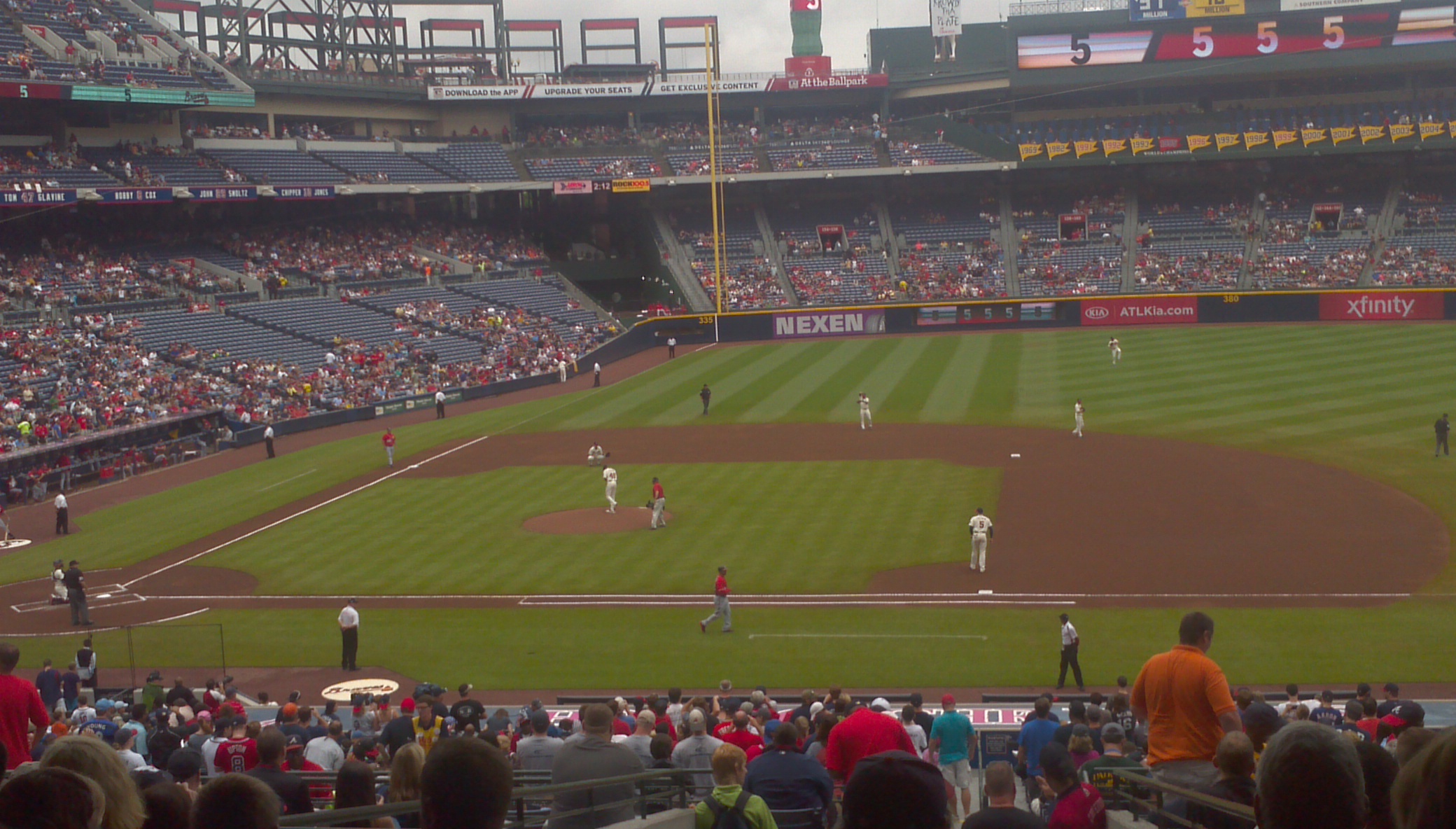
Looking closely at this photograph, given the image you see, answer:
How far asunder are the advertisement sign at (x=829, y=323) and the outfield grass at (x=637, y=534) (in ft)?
115

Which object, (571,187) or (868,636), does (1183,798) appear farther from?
(571,187)

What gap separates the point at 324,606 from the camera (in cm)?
2622

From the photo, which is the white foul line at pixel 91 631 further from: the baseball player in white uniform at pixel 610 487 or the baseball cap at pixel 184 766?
the baseball cap at pixel 184 766

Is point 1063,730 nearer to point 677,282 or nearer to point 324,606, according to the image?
point 324,606

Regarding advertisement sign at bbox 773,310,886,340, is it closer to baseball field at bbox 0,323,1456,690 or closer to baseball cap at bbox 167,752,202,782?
baseball field at bbox 0,323,1456,690

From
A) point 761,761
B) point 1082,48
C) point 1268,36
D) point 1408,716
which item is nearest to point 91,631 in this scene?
point 761,761

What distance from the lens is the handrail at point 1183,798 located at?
524cm

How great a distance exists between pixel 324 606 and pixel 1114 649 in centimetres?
1623

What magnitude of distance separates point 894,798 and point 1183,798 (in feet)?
9.15

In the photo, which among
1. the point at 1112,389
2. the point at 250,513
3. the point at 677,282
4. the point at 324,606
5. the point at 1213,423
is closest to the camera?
the point at 324,606

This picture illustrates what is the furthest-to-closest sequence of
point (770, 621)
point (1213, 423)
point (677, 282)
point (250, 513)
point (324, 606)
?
point (677, 282) < point (1213, 423) < point (250, 513) < point (324, 606) < point (770, 621)

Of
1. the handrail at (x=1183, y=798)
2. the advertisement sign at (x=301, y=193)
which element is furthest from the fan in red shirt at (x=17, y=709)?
the advertisement sign at (x=301, y=193)

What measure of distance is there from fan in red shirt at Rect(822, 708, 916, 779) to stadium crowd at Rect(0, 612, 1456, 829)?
12mm

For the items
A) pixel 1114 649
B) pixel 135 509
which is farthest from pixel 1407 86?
pixel 135 509
